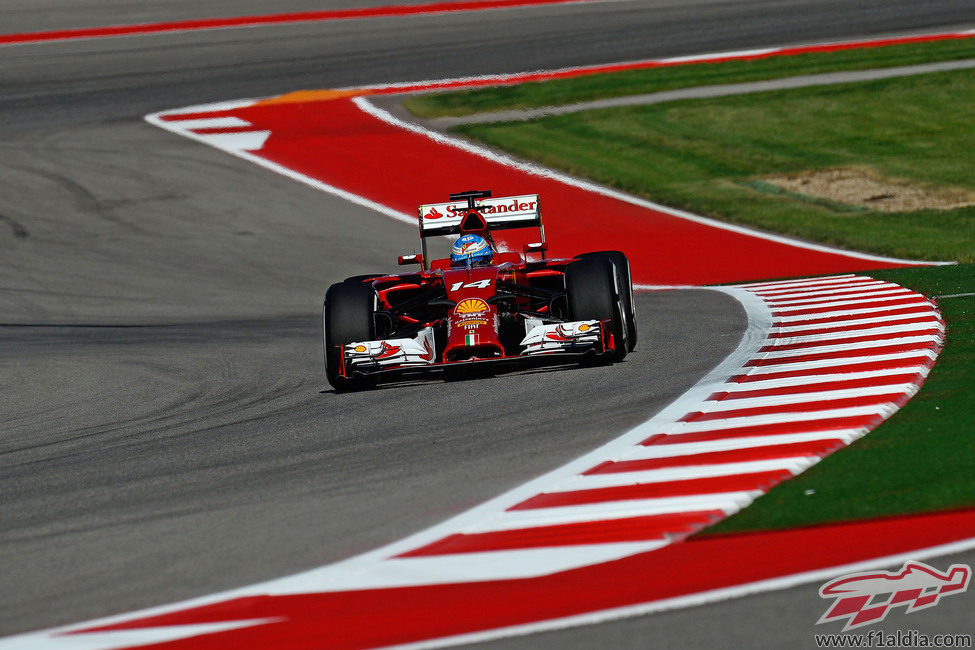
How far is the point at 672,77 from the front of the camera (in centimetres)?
3027

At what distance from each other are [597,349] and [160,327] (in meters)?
6.87

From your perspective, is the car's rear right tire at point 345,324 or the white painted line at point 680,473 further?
the car's rear right tire at point 345,324

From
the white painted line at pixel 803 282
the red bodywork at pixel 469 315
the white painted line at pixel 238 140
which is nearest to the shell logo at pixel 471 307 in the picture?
the red bodywork at pixel 469 315

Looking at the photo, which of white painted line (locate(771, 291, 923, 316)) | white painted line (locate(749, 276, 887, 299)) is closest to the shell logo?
white painted line (locate(771, 291, 923, 316))

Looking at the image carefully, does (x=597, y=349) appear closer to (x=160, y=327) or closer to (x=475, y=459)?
(x=475, y=459)

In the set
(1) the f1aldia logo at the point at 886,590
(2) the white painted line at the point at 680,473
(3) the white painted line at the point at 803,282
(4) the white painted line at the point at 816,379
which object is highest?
(3) the white painted line at the point at 803,282

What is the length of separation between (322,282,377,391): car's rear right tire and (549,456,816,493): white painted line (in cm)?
404

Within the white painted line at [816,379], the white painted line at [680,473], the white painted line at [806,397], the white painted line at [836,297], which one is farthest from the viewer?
the white painted line at [836,297]

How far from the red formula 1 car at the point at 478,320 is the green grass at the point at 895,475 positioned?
284cm

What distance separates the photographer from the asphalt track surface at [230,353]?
5664 millimetres

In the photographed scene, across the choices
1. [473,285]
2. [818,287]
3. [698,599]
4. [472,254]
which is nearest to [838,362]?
[473,285]

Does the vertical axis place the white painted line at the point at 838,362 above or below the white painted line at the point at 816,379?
above

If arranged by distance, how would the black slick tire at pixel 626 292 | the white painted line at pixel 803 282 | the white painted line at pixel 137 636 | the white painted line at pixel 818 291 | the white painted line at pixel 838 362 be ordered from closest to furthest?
the white painted line at pixel 137 636 < the white painted line at pixel 838 362 < the black slick tire at pixel 626 292 < the white painted line at pixel 818 291 < the white painted line at pixel 803 282

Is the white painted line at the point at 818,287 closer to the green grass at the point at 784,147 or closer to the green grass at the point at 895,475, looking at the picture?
the green grass at the point at 784,147
